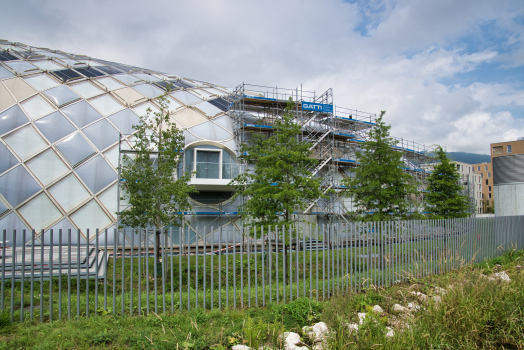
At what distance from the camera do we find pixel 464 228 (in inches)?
486

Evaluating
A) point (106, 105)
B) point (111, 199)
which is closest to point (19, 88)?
point (106, 105)

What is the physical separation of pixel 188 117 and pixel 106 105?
17.2 feet

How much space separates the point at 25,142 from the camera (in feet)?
57.8

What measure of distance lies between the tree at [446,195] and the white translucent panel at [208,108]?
675 inches

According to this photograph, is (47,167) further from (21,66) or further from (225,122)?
(225,122)

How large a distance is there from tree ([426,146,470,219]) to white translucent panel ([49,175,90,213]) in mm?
22568

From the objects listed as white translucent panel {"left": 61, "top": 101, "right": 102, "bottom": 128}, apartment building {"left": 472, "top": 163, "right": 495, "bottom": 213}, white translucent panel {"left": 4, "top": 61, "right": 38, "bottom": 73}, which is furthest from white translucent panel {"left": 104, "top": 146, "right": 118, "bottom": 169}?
apartment building {"left": 472, "top": 163, "right": 495, "bottom": 213}

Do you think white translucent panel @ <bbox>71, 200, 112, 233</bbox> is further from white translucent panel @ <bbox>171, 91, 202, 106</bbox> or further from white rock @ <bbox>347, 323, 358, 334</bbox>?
white rock @ <bbox>347, 323, 358, 334</bbox>

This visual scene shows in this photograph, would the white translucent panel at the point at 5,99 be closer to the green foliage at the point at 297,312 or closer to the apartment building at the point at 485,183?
the green foliage at the point at 297,312

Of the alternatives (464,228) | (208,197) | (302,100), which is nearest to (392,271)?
(464,228)

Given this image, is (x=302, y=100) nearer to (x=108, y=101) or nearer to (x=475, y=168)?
(x=108, y=101)

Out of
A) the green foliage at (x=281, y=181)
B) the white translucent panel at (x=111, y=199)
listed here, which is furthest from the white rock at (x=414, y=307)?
the white translucent panel at (x=111, y=199)

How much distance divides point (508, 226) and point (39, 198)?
23429mm

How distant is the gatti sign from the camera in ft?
81.0
